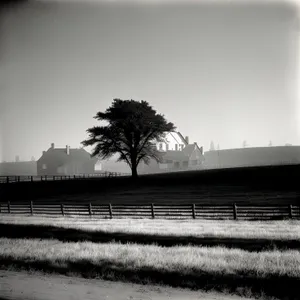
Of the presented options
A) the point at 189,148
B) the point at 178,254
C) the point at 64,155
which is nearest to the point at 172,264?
the point at 178,254

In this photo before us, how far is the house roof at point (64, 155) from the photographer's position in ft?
240

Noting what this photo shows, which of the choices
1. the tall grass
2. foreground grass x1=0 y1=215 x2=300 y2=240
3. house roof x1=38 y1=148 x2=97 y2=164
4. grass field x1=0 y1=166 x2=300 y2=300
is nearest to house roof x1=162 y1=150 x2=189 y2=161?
house roof x1=38 y1=148 x2=97 y2=164

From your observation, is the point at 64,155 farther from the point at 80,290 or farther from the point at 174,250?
the point at 80,290

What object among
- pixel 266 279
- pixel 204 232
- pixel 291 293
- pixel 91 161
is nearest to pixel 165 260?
pixel 266 279

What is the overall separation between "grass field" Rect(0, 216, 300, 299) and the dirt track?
554 millimetres

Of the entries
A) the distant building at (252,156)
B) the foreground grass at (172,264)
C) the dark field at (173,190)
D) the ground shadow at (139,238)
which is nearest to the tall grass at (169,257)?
the foreground grass at (172,264)

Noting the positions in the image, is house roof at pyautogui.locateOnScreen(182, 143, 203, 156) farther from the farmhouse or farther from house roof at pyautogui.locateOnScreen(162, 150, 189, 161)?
house roof at pyautogui.locateOnScreen(162, 150, 189, 161)

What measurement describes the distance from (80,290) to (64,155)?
68.4 m

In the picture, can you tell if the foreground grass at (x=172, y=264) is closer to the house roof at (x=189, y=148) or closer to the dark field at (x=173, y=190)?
the dark field at (x=173, y=190)

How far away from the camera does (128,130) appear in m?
37.1

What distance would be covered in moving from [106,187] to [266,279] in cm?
2992

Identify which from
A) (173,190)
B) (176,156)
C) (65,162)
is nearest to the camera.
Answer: (173,190)

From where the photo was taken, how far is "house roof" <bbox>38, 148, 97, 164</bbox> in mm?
73188

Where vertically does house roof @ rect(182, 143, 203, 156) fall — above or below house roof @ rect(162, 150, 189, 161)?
above
